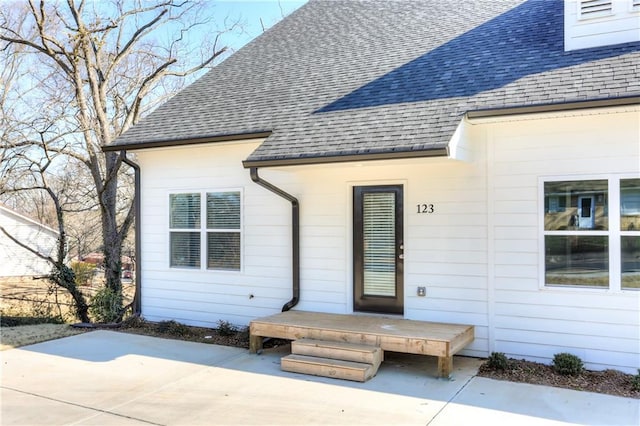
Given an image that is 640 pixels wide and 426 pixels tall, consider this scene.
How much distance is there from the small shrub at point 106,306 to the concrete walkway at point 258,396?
84.5 inches

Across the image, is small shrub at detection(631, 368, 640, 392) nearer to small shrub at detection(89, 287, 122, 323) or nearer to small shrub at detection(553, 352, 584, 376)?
small shrub at detection(553, 352, 584, 376)

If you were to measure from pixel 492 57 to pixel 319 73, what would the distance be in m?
2.71

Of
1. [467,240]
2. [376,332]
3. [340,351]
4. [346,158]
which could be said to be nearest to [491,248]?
[467,240]

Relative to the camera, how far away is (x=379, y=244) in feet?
21.2

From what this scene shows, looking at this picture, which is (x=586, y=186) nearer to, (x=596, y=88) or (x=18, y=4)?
(x=596, y=88)

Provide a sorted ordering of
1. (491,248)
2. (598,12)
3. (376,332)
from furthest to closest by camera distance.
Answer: (598,12) → (491,248) → (376,332)

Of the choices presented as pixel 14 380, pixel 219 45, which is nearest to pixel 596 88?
pixel 14 380

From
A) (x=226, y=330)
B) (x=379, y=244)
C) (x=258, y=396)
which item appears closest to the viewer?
(x=258, y=396)

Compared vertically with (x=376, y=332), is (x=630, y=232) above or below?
above

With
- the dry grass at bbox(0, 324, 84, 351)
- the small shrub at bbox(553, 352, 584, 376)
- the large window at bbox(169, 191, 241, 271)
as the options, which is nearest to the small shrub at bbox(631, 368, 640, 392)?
the small shrub at bbox(553, 352, 584, 376)

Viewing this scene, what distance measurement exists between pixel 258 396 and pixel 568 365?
123 inches

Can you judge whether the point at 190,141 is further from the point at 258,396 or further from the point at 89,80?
the point at 89,80

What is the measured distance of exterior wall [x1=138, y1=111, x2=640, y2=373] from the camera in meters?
5.18

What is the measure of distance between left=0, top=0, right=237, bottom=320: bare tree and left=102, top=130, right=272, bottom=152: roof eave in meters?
2.60
